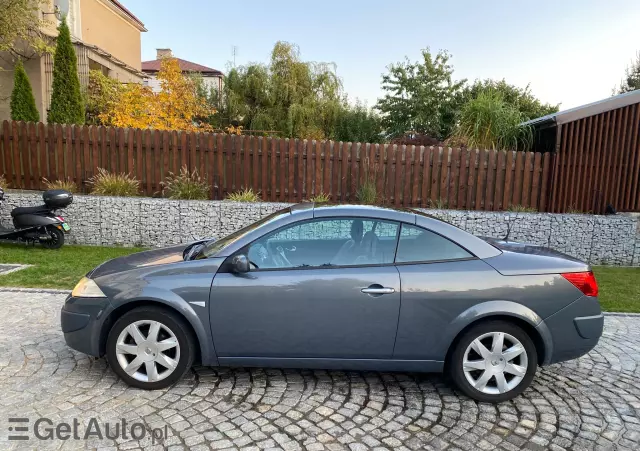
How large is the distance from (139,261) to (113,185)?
6.08 m

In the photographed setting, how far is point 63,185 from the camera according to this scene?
30.3 ft

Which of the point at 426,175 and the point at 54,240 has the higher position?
the point at 426,175

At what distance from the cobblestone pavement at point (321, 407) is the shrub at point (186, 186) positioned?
531cm

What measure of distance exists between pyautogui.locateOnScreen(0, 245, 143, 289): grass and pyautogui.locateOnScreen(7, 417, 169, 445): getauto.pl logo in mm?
3395

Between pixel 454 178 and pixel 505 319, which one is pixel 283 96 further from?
pixel 505 319

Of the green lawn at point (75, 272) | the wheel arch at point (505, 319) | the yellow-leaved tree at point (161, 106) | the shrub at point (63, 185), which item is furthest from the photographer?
the yellow-leaved tree at point (161, 106)

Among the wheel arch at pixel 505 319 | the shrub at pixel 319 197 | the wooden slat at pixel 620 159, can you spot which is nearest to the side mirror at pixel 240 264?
the wheel arch at pixel 505 319

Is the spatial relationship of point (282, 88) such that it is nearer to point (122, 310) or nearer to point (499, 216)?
point (499, 216)

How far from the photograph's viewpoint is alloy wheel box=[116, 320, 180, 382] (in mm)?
3334

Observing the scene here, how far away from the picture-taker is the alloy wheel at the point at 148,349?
10.9 ft

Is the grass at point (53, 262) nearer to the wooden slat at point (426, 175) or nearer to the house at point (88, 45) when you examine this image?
the wooden slat at point (426, 175)

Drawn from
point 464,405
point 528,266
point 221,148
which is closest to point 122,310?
point 464,405

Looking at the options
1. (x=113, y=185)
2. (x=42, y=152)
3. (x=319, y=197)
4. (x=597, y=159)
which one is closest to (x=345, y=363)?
(x=319, y=197)

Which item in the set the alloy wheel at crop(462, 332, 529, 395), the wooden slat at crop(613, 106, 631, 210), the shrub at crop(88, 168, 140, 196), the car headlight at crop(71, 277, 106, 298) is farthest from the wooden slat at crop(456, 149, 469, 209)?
the car headlight at crop(71, 277, 106, 298)
